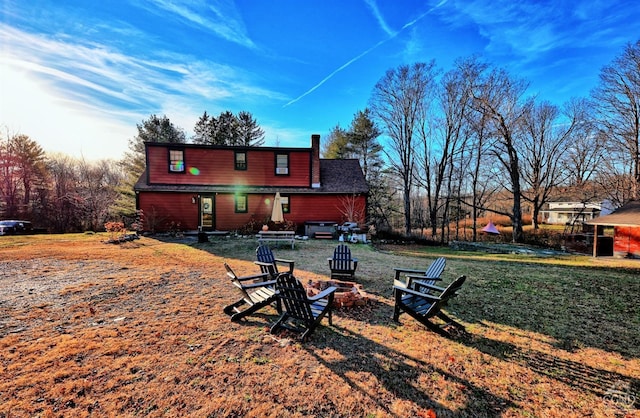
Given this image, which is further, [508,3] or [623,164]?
[623,164]

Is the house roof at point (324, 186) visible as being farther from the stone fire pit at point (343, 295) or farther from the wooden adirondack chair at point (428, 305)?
the wooden adirondack chair at point (428, 305)

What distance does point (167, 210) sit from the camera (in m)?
16.8

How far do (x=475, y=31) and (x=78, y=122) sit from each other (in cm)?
1999

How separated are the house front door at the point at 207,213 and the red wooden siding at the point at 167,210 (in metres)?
0.35

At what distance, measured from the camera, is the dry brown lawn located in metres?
2.66

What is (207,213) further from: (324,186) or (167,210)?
(324,186)

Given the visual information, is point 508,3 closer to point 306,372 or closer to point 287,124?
point 306,372

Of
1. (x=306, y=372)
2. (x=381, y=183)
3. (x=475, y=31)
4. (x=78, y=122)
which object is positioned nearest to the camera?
(x=306, y=372)

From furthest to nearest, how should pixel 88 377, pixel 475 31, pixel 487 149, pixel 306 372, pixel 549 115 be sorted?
pixel 549 115 → pixel 487 149 → pixel 475 31 → pixel 306 372 → pixel 88 377

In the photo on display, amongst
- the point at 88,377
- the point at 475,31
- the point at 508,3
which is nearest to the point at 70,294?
the point at 88,377

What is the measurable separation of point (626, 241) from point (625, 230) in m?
0.49

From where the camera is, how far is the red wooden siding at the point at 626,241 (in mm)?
11531

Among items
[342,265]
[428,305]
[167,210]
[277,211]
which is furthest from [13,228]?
[428,305]

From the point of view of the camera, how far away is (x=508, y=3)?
929 centimetres
